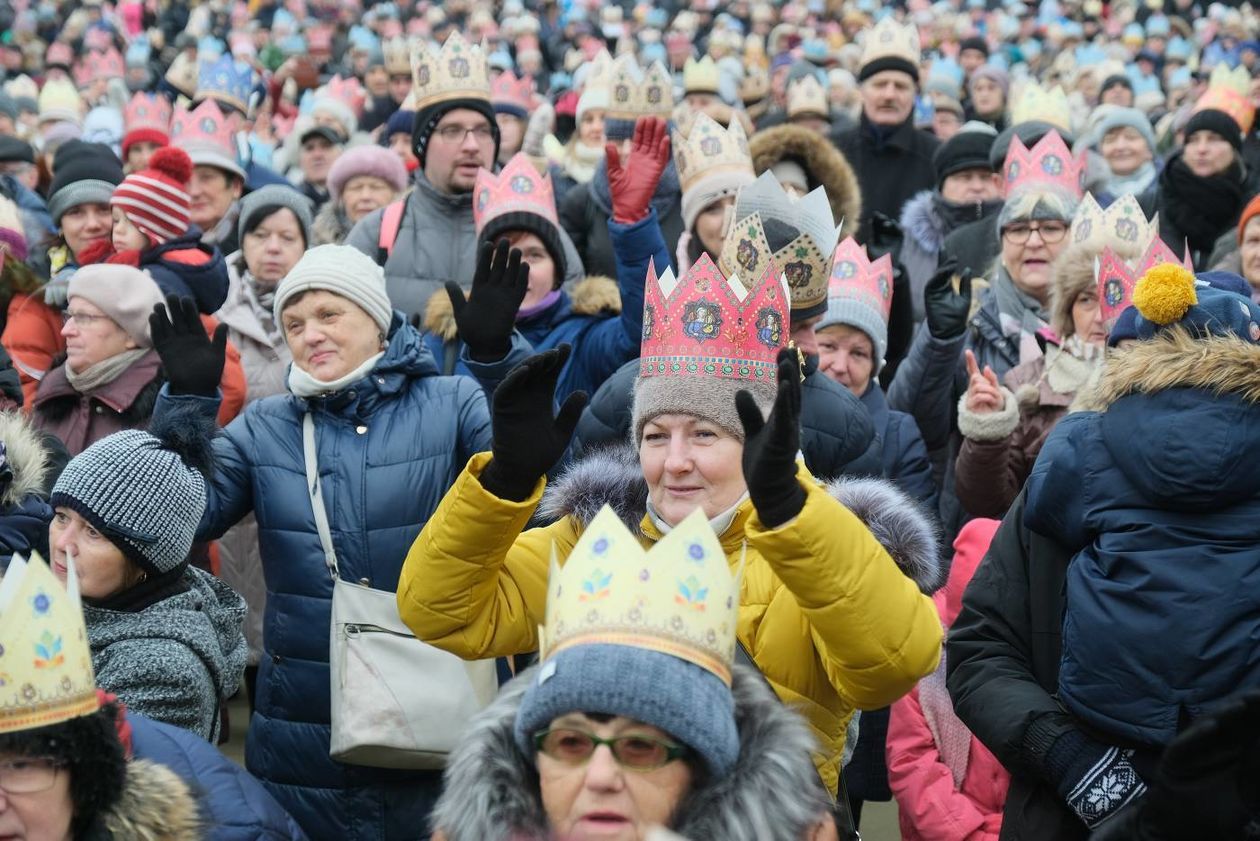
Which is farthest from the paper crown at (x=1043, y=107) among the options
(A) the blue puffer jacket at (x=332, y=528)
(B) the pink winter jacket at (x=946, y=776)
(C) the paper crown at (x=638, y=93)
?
(A) the blue puffer jacket at (x=332, y=528)

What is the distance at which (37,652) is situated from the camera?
2877mm

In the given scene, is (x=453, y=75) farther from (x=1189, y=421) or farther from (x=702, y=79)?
(x=1189, y=421)

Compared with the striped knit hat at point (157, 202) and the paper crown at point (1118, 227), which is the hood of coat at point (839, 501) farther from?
the striped knit hat at point (157, 202)

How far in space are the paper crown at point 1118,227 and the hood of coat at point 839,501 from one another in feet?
8.34

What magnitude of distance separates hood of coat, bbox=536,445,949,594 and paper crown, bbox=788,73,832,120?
6.92m

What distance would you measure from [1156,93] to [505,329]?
12.0 meters

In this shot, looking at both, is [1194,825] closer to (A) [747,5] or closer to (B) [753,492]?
(B) [753,492]

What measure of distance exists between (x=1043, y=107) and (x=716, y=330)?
7.00 m

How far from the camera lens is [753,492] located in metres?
2.89

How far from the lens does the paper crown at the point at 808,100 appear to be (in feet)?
33.6

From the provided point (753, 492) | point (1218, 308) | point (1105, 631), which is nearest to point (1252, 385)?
point (1218, 308)

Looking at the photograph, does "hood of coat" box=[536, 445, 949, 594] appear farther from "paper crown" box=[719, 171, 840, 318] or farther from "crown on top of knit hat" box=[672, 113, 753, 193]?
"crown on top of knit hat" box=[672, 113, 753, 193]

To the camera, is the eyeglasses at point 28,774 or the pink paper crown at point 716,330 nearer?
the eyeglasses at point 28,774

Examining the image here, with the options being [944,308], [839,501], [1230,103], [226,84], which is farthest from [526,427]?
[226,84]
